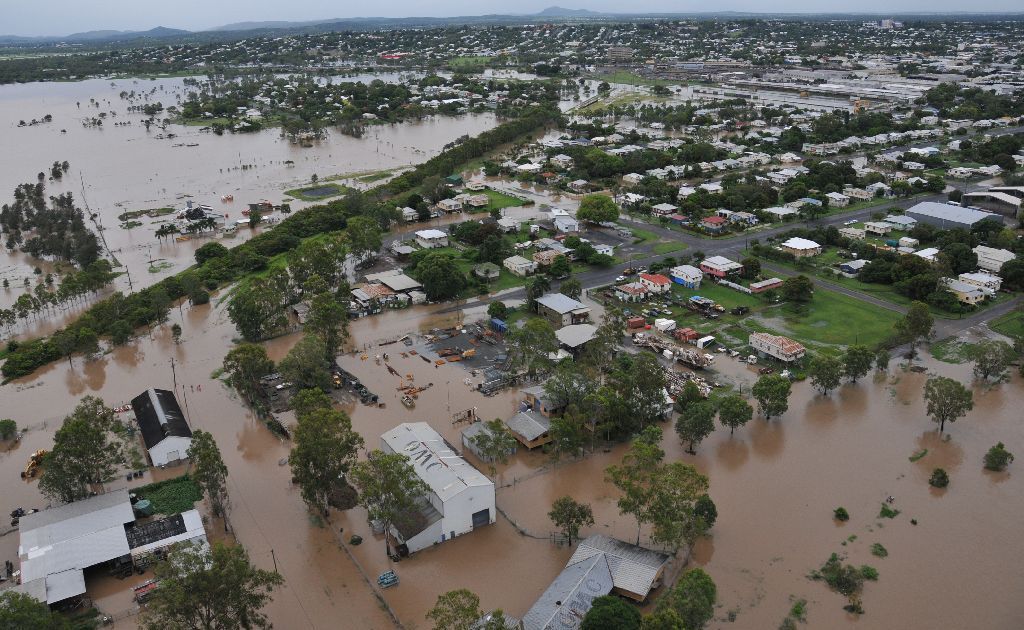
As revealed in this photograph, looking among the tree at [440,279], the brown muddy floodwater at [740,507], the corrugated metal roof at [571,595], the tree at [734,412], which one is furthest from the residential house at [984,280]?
the corrugated metal roof at [571,595]

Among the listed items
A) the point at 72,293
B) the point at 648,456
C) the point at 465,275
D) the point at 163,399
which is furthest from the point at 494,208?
the point at 648,456

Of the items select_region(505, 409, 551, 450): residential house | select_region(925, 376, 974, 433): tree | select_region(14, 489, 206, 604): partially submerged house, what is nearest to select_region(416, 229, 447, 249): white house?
select_region(505, 409, 551, 450): residential house

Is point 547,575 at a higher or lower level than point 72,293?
lower

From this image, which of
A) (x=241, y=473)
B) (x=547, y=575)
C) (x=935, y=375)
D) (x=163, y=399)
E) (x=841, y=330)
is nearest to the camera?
(x=547, y=575)

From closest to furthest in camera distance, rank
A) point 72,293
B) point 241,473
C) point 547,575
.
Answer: point 547,575 < point 241,473 < point 72,293

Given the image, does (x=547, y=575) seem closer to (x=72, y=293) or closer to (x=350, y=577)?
(x=350, y=577)

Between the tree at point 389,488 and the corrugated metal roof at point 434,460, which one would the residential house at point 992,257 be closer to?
the corrugated metal roof at point 434,460
